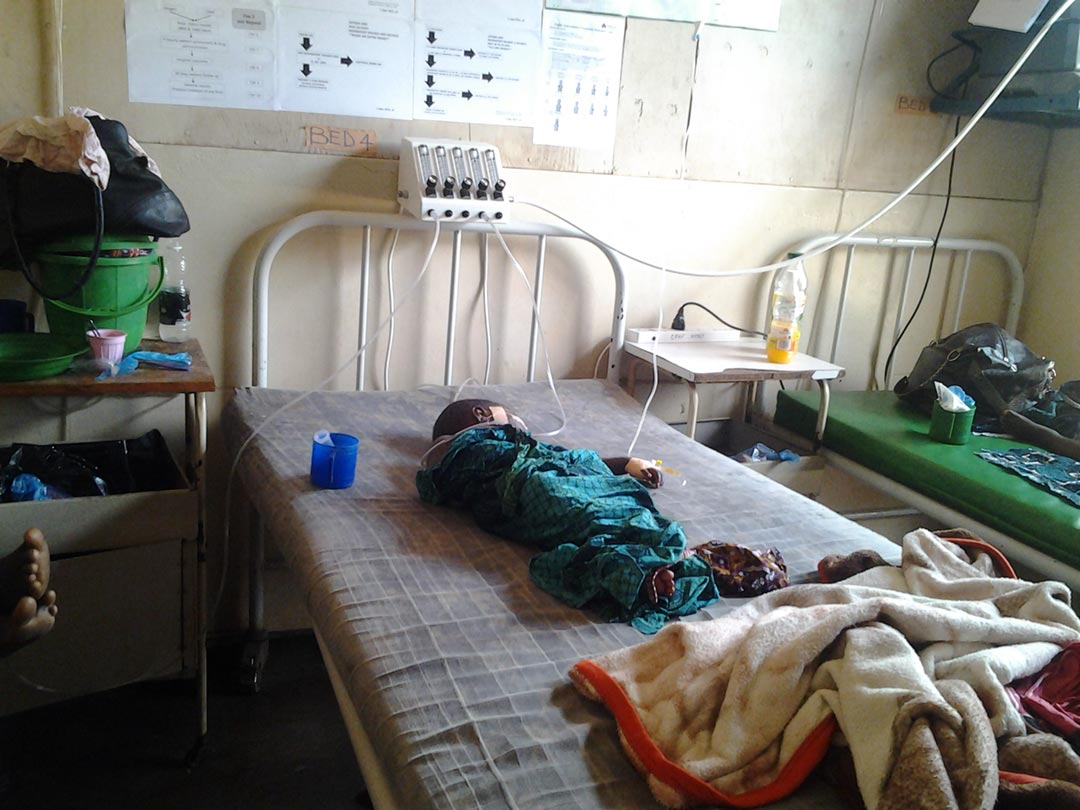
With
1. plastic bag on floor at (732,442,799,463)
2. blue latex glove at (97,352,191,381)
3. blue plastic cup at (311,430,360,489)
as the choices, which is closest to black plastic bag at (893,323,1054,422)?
plastic bag on floor at (732,442,799,463)

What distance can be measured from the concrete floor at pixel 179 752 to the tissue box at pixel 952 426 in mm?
1648

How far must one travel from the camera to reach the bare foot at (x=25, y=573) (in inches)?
53.4

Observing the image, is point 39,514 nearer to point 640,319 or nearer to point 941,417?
point 640,319

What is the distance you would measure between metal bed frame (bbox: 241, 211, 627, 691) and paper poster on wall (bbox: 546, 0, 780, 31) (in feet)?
1.84

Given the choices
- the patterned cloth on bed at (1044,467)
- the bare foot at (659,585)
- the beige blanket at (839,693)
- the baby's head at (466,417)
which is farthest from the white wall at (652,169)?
the beige blanket at (839,693)

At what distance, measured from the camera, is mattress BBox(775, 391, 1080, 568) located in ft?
6.35

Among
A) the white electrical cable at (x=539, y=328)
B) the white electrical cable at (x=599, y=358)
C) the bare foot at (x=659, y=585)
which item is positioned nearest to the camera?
the bare foot at (x=659, y=585)

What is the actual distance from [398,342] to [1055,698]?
1.70 metres

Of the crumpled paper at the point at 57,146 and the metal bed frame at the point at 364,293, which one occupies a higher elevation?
the crumpled paper at the point at 57,146

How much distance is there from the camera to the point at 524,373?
99.3 inches

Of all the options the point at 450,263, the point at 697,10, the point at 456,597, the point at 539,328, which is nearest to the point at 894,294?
the point at 697,10

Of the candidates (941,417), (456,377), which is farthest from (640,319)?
(941,417)

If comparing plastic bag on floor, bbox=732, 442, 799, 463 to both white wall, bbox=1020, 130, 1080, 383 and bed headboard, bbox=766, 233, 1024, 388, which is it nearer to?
bed headboard, bbox=766, 233, 1024, 388

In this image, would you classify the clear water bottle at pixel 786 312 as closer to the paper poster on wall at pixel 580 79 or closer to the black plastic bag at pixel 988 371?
the black plastic bag at pixel 988 371
